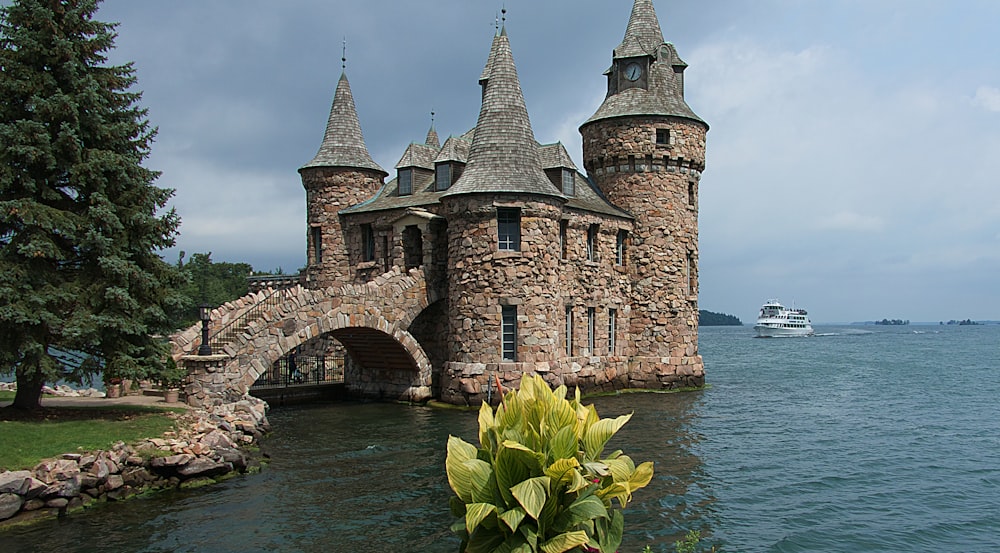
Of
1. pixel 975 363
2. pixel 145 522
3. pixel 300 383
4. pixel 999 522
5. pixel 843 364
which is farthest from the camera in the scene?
pixel 975 363

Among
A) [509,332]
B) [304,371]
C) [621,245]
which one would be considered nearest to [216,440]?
[509,332]

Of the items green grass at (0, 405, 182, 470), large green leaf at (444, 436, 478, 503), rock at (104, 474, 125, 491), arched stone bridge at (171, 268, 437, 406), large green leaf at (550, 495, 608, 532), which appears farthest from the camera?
arched stone bridge at (171, 268, 437, 406)

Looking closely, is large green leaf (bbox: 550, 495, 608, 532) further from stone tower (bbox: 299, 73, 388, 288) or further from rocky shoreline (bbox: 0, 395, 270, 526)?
stone tower (bbox: 299, 73, 388, 288)

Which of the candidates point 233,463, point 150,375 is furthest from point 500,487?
point 150,375

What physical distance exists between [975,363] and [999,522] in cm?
5674

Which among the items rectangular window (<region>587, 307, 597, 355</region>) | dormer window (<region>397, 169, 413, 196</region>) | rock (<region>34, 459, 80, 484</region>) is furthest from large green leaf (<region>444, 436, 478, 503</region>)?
dormer window (<region>397, 169, 413, 196</region>)

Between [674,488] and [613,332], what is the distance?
1451cm

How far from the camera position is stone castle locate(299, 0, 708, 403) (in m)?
25.5

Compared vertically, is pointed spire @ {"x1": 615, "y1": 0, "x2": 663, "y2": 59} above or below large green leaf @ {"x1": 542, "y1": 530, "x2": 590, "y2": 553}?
above

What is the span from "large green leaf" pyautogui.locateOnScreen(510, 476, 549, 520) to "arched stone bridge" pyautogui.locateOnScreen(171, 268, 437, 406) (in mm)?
16698

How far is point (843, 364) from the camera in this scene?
58.8 meters

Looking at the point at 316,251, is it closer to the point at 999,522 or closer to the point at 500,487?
the point at 999,522

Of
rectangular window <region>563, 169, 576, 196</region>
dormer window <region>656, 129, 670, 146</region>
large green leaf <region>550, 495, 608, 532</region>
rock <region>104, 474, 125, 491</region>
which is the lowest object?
rock <region>104, 474, 125, 491</region>

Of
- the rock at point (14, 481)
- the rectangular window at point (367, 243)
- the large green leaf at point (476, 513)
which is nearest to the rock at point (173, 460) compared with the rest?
the rock at point (14, 481)
